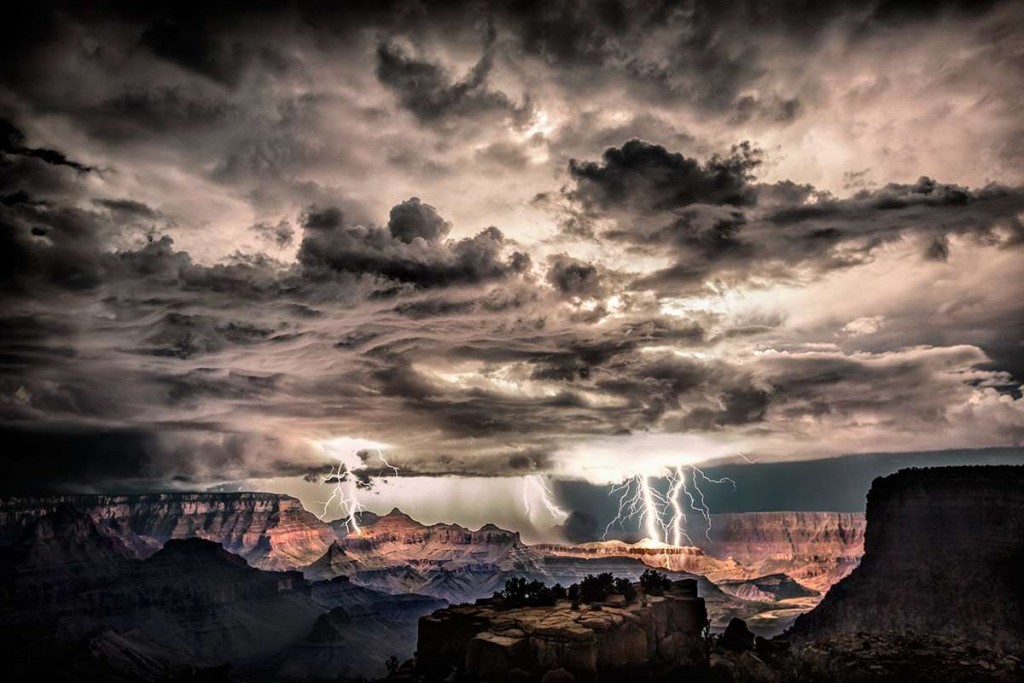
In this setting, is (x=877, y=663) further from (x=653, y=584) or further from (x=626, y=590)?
(x=653, y=584)

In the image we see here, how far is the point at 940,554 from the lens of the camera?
14488 centimetres

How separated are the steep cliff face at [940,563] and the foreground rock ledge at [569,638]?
4609 centimetres

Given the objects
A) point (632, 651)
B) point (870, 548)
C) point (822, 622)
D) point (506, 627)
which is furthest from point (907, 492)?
point (506, 627)

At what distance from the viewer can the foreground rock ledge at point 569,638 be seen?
89312 millimetres

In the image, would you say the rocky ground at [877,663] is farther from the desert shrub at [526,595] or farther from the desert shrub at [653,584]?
the desert shrub at [526,595]

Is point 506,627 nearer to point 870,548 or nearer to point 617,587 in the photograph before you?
point 617,587

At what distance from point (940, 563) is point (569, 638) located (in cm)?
9361

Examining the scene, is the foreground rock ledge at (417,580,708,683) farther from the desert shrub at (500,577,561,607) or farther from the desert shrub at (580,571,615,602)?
the desert shrub at (500,577,561,607)

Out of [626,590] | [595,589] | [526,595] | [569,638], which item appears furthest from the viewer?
[526,595]

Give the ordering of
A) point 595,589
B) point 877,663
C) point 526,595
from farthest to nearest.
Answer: point 526,595 → point 595,589 → point 877,663

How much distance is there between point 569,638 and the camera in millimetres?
90312

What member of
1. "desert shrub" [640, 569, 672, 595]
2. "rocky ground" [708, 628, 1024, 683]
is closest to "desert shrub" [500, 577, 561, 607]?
"desert shrub" [640, 569, 672, 595]

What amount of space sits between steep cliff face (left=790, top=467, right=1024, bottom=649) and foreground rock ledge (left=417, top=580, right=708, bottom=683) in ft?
151

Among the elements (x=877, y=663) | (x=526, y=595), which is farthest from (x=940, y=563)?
(x=526, y=595)
